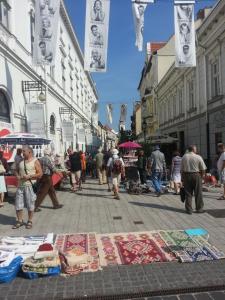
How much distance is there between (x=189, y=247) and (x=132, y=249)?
2.97ft

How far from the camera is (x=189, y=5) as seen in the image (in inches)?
547

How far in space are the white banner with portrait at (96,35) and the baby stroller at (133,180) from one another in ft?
13.7

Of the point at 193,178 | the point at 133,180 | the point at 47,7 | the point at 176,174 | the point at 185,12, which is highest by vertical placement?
the point at 47,7

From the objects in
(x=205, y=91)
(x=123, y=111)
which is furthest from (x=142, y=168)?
(x=123, y=111)

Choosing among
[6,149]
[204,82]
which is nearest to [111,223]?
[6,149]

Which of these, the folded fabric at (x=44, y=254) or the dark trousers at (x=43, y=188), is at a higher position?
the dark trousers at (x=43, y=188)

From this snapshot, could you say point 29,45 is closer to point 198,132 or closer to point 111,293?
point 198,132

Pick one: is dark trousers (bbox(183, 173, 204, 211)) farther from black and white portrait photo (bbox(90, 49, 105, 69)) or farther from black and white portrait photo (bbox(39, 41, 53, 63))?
black and white portrait photo (bbox(39, 41, 53, 63))

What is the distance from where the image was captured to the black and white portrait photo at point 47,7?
1475 centimetres

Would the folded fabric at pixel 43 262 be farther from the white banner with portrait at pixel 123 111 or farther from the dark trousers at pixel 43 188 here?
the white banner with portrait at pixel 123 111

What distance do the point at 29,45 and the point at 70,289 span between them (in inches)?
664

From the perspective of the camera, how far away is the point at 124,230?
25.2 feet

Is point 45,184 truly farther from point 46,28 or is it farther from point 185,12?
point 185,12

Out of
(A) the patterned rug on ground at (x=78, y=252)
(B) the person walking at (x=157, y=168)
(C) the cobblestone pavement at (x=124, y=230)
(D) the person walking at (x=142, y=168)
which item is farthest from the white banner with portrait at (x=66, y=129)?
(A) the patterned rug on ground at (x=78, y=252)
